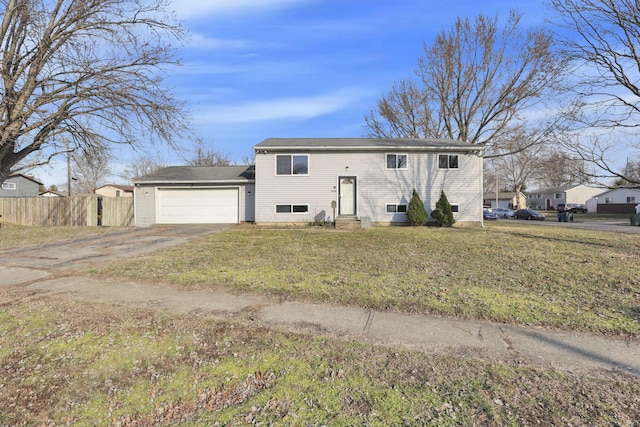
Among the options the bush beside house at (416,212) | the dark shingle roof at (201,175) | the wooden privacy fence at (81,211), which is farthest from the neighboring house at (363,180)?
the wooden privacy fence at (81,211)

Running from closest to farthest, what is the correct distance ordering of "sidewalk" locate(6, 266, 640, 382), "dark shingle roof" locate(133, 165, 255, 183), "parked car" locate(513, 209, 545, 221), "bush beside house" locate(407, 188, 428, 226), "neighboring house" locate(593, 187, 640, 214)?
1. "sidewalk" locate(6, 266, 640, 382)
2. "bush beside house" locate(407, 188, 428, 226)
3. "dark shingle roof" locate(133, 165, 255, 183)
4. "parked car" locate(513, 209, 545, 221)
5. "neighboring house" locate(593, 187, 640, 214)

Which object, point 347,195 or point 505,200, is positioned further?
point 505,200

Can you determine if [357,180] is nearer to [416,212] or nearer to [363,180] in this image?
[363,180]

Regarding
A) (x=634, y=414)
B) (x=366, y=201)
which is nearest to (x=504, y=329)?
(x=634, y=414)

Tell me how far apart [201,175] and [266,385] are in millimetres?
17581

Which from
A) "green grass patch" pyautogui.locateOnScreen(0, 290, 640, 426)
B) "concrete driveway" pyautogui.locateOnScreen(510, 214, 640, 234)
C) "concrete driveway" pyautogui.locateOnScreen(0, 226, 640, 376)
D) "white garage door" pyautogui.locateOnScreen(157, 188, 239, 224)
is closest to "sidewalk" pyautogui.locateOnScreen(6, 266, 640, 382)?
"concrete driveway" pyautogui.locateOnScreen(0, 226, 640, 376)

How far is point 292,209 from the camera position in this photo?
17.1 meters

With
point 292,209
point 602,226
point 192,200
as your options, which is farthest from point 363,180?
point 602,226

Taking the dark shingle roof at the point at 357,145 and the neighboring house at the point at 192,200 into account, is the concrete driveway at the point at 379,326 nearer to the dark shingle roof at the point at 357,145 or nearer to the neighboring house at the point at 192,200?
the neighboring house at the point at 192,200

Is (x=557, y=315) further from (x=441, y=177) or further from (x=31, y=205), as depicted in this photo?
(x=31, y=205)

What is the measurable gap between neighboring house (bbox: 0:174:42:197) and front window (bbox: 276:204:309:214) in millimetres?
34006

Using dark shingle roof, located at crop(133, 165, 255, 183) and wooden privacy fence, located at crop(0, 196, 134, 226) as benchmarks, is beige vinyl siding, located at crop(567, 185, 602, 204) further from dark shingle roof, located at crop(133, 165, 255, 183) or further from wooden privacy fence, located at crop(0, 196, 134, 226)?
wooden privacy fence, located at crop(0, 196, 134, 226)

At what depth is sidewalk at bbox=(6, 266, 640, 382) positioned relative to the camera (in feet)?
10.8

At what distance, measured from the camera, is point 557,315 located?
14.4ft
